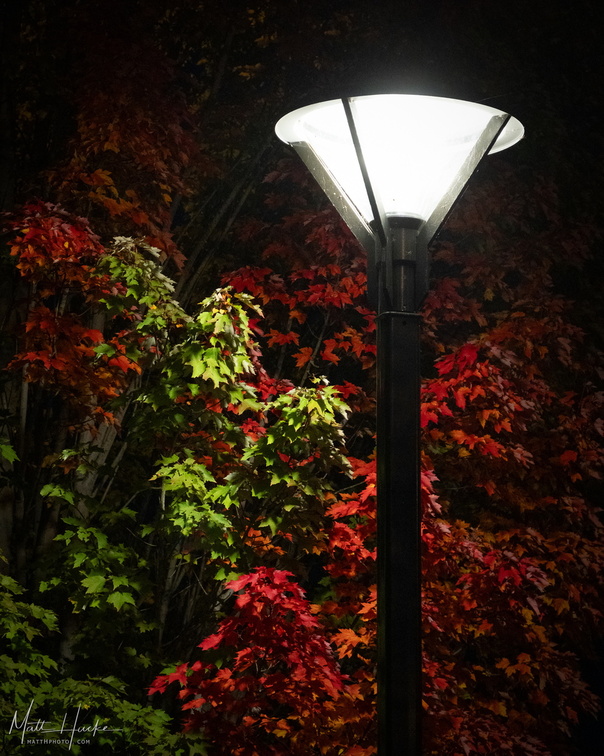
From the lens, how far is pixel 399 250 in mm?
2418

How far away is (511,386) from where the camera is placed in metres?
6.13

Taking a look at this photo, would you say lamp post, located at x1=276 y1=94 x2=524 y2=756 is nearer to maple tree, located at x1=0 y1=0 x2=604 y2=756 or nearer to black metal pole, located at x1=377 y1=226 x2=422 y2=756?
black metal pole, located at x1=377 y1=226 x2=422 y2=756

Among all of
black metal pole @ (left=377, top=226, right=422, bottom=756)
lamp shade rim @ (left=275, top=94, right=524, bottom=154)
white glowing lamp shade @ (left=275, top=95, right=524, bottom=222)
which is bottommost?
black metal pole @ (left=377, top=226, right=422, bottom=756)

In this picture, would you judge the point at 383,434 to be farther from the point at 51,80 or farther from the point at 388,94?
the point at 51,80

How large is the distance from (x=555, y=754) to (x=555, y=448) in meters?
3.19

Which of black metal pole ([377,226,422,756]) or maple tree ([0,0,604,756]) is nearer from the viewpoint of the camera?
black metal pole ([377,226,422,756])

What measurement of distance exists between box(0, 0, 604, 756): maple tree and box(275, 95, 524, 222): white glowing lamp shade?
101 inches

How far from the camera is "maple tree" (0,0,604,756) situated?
5.03 meters

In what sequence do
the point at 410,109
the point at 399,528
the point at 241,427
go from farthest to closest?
1. the point at 241,427
2. the point at 410,109
3. the point at 399,528

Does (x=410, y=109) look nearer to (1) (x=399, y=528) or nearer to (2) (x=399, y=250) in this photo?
(2) (x=399, y=250)

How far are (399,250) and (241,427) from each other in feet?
11.8

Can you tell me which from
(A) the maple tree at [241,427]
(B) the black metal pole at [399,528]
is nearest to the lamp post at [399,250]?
(B) the black metal pole at [399,528]

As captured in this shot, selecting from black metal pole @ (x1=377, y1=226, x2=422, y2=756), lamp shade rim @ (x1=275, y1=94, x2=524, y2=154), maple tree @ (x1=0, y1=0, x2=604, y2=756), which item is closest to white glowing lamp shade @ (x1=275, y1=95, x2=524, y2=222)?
lamp shade rim @ (x1=275, y1=94, x2=524, y2=154)

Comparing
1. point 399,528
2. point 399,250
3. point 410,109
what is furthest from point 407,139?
point 399,528
